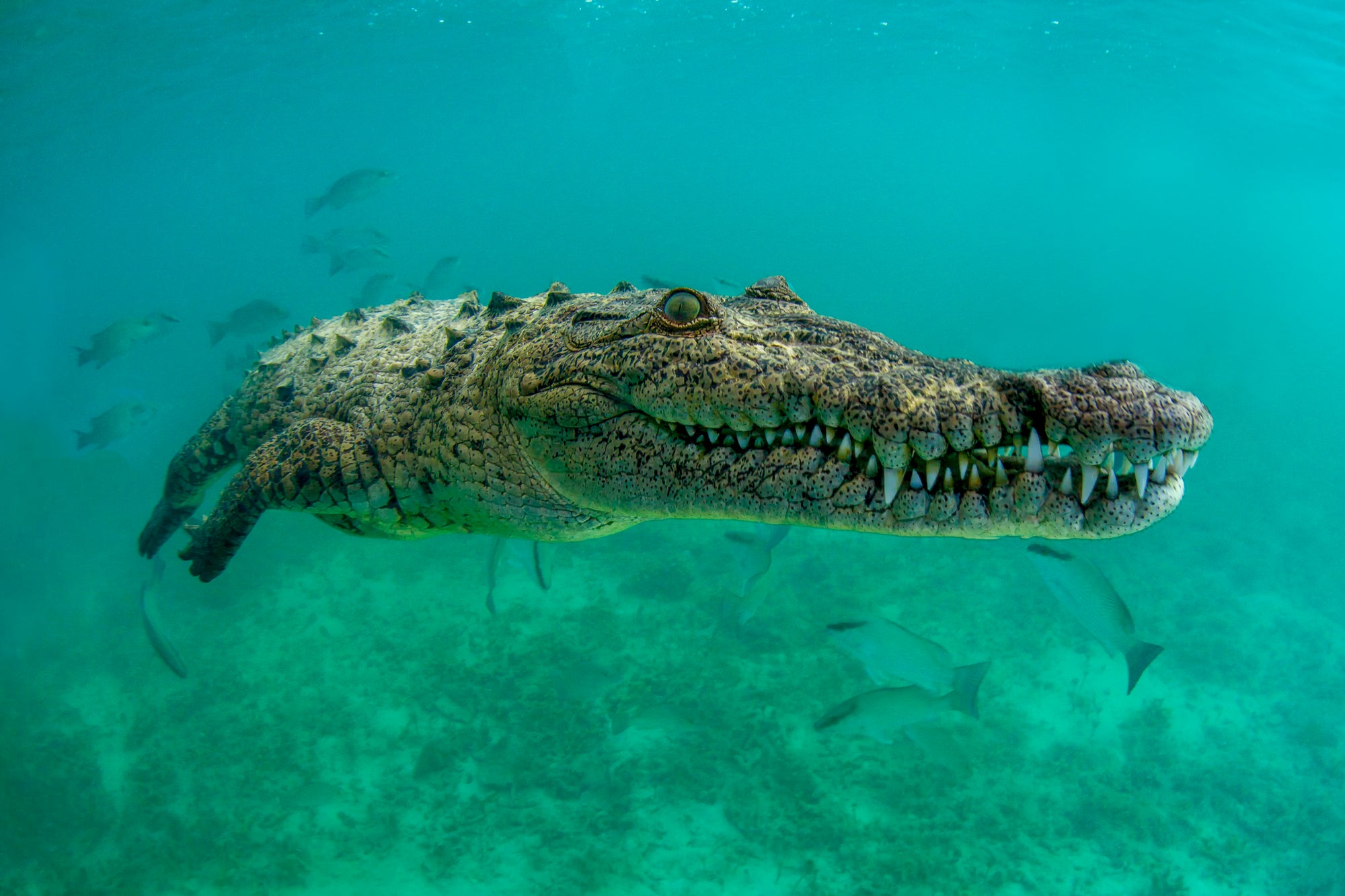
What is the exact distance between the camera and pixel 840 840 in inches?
251

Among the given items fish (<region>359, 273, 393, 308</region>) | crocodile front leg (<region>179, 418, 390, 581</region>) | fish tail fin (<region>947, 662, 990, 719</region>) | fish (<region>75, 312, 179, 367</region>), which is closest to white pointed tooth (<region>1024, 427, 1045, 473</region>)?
crocodile front leg (<region>179, 418, 390, 581</region>)

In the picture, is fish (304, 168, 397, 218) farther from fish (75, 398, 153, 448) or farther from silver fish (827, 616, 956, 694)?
silver fish (827, 616, 956, 694)

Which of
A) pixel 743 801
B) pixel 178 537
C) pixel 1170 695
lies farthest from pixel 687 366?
pixel 178 537

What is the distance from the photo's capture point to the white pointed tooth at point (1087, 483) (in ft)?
5.82

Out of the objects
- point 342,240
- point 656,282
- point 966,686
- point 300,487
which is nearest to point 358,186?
point 342,240

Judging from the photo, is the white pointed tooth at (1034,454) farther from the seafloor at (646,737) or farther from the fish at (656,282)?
the fish at (656,282)

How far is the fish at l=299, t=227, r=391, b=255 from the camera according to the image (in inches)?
526

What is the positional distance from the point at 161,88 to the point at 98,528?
70.5 ft

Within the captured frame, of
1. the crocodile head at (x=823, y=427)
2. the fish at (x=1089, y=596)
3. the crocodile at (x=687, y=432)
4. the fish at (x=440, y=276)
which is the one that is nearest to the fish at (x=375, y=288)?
the fish at (x=440, y=276)

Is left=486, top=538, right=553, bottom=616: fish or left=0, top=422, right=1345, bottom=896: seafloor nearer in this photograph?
left=486, top=538, right=553, bottom=616: fish

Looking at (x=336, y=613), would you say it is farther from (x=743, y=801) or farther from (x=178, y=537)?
(x=743, y=801)

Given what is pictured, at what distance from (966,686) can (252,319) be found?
11.0m

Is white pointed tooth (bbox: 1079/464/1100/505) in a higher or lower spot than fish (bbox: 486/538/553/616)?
higher

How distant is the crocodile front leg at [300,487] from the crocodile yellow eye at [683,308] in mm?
1749
